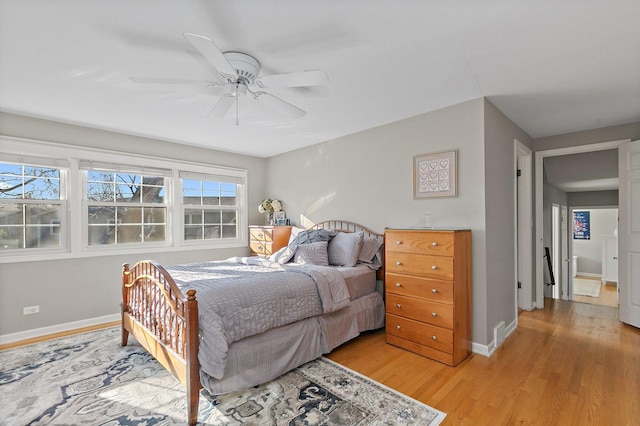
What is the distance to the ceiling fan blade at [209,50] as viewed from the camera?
1.47 metres

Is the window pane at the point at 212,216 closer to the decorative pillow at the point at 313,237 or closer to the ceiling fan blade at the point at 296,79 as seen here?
the decorative pillow at the point at 313,237

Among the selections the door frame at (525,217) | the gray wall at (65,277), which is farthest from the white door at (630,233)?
the gray wall at (65,277)

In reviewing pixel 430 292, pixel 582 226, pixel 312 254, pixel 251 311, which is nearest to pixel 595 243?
pixel 582 226

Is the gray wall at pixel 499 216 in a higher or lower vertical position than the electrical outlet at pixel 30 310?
higher

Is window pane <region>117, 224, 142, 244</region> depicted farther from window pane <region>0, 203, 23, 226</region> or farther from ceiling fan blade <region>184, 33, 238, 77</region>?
ceiling fan blade <region>184, 33, 238, 77</region>

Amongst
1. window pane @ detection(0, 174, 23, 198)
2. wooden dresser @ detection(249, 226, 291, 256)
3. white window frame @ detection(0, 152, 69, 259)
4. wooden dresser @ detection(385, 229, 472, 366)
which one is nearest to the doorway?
wooden dresser @ detection(385, 229, 472, 366)

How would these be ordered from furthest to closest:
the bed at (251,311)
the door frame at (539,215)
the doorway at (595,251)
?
1. the doorway at (595,251)
2. the door frame at (539,215)
3. the bed at (251,311)

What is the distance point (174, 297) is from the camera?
6.97 ft

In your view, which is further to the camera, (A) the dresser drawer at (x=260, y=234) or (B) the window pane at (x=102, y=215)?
(A) the dresser drawer at (x=260, y=234)

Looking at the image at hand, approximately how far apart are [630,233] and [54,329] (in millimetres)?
6724

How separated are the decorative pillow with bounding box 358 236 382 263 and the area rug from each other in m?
5.56

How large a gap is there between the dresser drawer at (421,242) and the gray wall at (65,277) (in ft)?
10.6

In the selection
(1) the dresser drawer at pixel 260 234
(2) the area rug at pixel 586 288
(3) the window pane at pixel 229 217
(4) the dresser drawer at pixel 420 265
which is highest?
(3) the window pane at pixel 229 217

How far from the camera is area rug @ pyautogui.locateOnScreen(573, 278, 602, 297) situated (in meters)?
6.26
